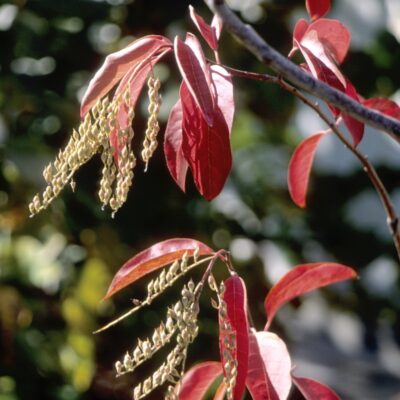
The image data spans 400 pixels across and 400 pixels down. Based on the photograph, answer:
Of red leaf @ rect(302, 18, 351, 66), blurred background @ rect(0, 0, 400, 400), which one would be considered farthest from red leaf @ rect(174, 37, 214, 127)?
blurred background @ rect(0, 0, 400, 400)

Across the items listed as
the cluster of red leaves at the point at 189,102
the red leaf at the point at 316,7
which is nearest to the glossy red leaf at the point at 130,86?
the cluster of red leaves at the point at 189,102

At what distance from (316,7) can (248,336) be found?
0.38m

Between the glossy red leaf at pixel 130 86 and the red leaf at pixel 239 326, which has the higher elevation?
the glossy red leaf at pixel 130 86

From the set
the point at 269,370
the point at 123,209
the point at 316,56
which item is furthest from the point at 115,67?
the point at 123,209

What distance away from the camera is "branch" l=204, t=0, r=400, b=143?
0.59 meters

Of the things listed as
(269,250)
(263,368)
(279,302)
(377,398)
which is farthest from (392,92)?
(263,368)

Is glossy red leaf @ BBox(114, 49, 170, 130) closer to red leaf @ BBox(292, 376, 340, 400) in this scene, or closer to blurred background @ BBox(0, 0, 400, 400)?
red leaf @ BBox(292, 376, 340, 400)

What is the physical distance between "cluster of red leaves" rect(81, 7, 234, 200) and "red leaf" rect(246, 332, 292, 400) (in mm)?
158

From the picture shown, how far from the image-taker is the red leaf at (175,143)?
888mm

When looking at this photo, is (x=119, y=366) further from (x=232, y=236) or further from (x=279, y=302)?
(x=232, y=236)

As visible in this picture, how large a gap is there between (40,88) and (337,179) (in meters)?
0.84

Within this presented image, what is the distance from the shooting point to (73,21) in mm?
2230

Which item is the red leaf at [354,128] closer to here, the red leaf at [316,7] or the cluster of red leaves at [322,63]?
the cluster of red leaves at [322,63]

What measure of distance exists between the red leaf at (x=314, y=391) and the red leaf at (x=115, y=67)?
0.38 meters
